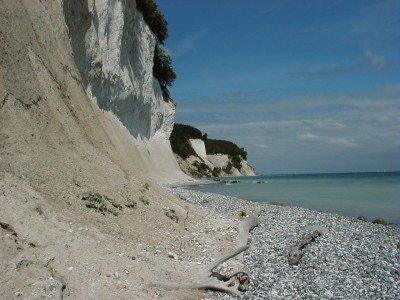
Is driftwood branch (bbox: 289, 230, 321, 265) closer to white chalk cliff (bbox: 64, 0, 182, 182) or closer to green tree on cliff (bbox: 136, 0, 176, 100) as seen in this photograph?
white chalk cliff (bbox: 64, 0, 182, 182)

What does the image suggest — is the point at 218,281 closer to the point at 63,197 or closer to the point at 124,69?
the point at 63,197

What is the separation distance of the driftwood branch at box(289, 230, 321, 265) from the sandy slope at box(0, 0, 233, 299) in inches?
77.9

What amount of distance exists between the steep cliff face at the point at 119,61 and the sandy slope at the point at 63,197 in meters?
7.75

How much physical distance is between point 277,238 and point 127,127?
Answer: 75.3 ft

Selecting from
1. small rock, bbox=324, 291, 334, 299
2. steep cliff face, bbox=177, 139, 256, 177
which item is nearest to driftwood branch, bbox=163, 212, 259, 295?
small rock, bbox=324, 291, 334, 299

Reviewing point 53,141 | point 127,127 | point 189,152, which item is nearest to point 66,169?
point 53,141

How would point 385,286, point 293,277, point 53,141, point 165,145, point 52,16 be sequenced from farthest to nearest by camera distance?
point 165,145
point 52,16
point 53,141
point 293,277
point 385,286

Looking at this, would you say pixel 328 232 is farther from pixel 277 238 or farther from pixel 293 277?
pixel 293 277

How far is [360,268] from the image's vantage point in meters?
10.5

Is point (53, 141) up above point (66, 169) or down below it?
above

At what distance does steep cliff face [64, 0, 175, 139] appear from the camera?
Answer: 24.1m

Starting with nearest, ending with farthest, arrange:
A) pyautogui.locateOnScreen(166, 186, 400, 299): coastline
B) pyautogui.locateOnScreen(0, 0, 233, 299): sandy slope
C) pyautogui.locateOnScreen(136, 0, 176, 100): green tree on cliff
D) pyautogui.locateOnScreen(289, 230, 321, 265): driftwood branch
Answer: pyautogui.locateOnScreen(0, 0, 233, 299): sandy slope
pyautogui.locateOnScreen(166, 186, 400, 299): coastline
pyautogui.locateOnScreen(289, 230, 321, 265): driftwood branch
pyautogui.locateOnScreen(136, 0, 176, 100): green tree on cliff

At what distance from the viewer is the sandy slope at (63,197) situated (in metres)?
8.25

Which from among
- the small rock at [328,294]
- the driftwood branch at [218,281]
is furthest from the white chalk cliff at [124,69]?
the small rock at [328,294]
